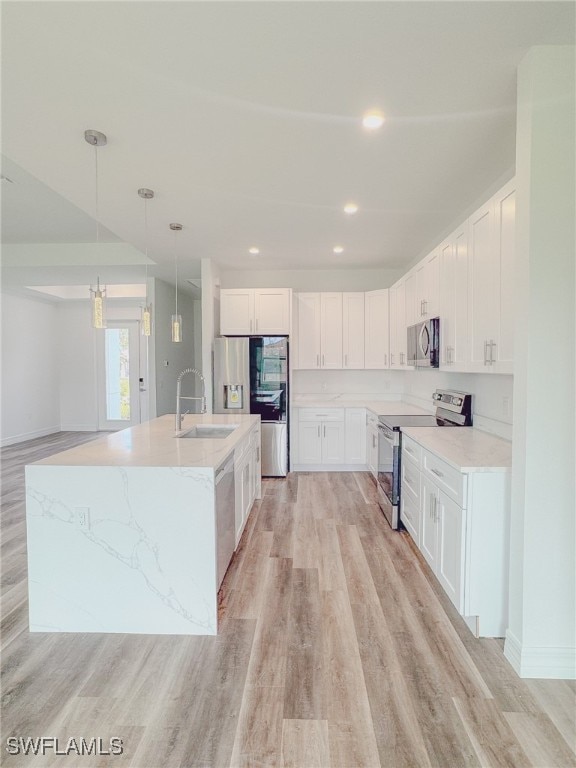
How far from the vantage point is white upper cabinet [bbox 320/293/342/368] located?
17.0ft

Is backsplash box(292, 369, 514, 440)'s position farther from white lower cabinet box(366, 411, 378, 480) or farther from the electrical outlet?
the electrical outlet

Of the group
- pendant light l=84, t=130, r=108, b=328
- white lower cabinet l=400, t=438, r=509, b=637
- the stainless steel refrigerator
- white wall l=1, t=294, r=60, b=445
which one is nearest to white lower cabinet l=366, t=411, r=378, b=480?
the stainless steel refrigerator

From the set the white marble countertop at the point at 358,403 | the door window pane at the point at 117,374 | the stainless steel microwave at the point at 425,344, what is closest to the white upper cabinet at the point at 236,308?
the white marble countertop at the point at 358,403

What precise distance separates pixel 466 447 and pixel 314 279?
11.9 ft

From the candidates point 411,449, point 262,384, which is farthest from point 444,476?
point 262,384

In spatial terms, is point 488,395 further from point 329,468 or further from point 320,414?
point 329,468

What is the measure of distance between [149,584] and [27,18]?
2.52 metres

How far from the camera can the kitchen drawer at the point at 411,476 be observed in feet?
9.27

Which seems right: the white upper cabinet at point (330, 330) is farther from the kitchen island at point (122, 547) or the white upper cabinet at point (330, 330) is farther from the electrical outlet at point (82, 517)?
the electrical outlet at point (82, 517)

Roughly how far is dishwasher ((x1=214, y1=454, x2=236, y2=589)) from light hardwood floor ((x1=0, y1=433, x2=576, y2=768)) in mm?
232

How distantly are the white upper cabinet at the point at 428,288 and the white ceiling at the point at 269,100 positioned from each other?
44 cm

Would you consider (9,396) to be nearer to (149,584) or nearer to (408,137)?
(149,584)

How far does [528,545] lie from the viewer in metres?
1.76

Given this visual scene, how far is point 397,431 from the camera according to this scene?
3244 millimetres
